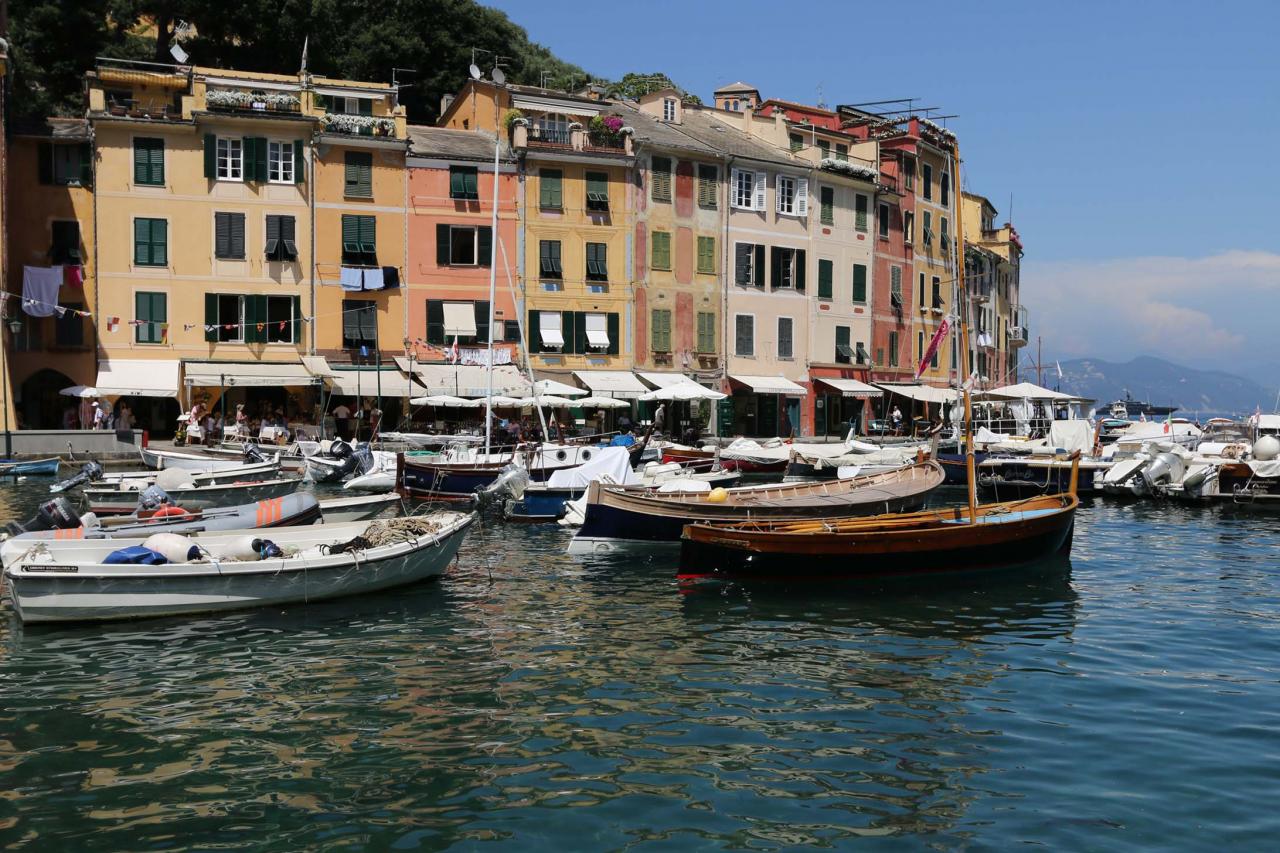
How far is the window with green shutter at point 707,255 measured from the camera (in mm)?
54875

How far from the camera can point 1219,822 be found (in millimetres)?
10445

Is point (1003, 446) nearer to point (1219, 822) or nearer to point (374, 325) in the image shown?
point (374, 325)

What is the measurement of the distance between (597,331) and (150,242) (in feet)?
59.1

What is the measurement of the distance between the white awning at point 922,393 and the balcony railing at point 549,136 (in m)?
20.7

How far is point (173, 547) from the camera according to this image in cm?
1828

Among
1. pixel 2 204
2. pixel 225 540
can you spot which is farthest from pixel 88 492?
pixel 2 204

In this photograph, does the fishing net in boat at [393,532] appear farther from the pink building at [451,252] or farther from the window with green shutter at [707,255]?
the window with green shutter at [707,255]

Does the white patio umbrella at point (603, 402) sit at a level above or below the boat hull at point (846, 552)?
above

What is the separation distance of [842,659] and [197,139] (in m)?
38.1

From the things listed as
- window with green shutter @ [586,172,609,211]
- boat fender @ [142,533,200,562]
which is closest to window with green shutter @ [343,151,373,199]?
window with green shutter @ [586,172,609,211]

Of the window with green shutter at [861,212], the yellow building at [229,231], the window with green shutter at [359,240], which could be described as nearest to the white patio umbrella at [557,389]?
the yellow building at [229,231]

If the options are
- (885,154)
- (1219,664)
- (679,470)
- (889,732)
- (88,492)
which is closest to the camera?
(889,732)

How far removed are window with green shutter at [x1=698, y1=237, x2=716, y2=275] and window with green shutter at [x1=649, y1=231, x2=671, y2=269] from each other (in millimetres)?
1796

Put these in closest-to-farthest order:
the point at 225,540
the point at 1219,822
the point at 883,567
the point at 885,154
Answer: the point at 1219,822, the point at 225,540, the point at 883,567, the point at 885,154
